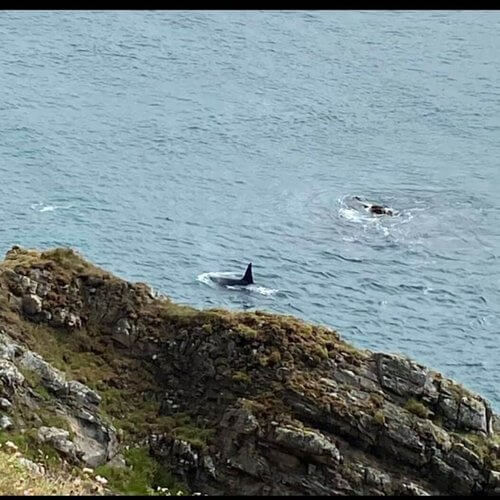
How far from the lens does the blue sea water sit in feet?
151

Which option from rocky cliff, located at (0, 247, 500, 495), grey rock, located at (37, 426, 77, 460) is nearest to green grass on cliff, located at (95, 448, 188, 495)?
rocky cliff, located at (0, 247, 500, 495)

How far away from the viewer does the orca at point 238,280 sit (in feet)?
148

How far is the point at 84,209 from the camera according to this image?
2046 inches

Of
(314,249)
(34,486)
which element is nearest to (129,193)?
(314,249)

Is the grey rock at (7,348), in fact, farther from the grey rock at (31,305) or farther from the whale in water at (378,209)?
the whale in water at (378,209)

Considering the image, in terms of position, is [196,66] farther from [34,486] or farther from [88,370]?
[34,486]

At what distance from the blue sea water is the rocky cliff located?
20428 millimetres

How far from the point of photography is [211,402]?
18.2 metres

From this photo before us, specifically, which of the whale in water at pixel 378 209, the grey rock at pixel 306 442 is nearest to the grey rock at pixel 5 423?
the grey rock at pixel 306 442

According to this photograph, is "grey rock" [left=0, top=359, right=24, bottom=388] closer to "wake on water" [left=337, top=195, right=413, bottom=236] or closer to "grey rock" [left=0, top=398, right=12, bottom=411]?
"grey rock" [left=0, top=398, right=12, bottom=411]

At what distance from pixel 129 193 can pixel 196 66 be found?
2030 cm

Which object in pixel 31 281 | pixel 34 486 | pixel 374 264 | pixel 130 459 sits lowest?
pixel 374 264

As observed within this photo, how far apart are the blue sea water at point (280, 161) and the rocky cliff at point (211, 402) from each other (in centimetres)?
2043

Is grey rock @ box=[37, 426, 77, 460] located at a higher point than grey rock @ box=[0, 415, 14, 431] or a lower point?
lower
